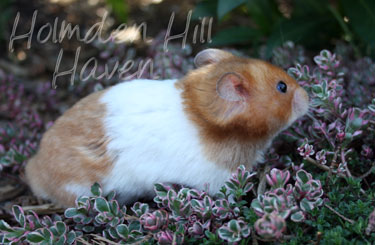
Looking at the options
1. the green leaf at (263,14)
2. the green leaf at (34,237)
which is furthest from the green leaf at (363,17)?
the green leaf at (34,237)

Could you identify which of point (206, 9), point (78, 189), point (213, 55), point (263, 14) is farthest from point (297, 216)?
point (263, 14)

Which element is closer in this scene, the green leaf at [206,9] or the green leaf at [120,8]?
the green leaf at [206,9]

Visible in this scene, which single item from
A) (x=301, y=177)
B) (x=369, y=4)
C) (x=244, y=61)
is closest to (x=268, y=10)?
(x=369, y=4)

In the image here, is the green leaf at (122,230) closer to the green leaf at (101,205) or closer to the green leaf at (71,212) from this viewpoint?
the green leaf at (101,205)

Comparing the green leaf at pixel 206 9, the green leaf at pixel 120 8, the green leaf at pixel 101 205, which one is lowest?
the green leaf at pixel 101 205

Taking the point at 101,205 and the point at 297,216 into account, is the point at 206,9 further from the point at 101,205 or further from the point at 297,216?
the point at 297,216

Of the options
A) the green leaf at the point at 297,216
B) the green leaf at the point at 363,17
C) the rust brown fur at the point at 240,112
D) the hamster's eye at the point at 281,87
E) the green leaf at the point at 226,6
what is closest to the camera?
the green leaf at the point at 297,216

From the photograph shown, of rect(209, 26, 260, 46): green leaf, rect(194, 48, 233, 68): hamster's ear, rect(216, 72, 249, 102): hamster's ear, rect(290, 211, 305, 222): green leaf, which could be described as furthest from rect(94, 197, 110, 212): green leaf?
rect(209, 26, 260, 46): green leaf
